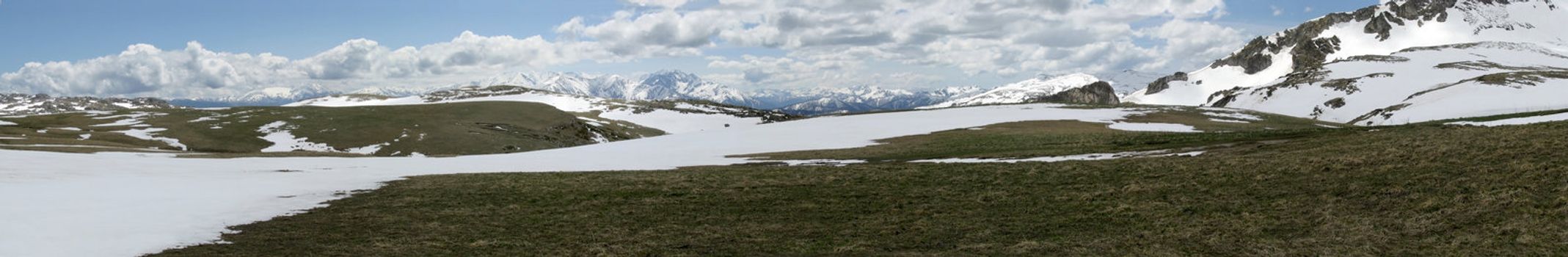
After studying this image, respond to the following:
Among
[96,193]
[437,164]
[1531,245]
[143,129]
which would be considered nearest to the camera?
[1531,245]

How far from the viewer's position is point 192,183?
37.0 m

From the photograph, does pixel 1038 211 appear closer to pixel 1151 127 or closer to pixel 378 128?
pixel 1151 127

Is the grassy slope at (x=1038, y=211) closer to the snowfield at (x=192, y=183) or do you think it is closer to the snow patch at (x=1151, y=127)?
the snowfield at (x=192, y=183)

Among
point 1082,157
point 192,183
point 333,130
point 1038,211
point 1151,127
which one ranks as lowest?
point 1038,211

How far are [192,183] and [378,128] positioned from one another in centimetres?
8539

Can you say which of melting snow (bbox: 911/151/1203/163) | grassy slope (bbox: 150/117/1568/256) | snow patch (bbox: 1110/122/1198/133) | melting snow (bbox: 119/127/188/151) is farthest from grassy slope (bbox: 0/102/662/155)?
grassy slope (bbox: 150/117/1568/256)

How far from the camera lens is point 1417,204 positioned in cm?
2138

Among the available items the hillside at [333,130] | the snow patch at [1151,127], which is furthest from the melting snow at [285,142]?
the snow patch at [1151,127]

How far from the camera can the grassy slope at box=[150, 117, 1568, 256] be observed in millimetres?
19359

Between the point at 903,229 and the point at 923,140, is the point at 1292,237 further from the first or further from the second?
the point at 923,140

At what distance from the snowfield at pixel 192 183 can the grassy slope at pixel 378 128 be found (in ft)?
118

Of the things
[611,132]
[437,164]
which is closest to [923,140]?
[437,164]

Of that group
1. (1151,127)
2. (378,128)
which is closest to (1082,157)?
(1151,127)

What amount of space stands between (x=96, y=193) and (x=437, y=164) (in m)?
23.0
